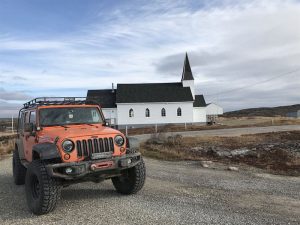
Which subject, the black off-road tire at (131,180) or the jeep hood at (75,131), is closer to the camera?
the jeep hood at (75,131)

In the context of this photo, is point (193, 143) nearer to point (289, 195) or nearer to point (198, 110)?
point (289, 195)

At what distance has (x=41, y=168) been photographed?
859 cm

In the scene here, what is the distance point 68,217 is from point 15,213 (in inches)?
54.0

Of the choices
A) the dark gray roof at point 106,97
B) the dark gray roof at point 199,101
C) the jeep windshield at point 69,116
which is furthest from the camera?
the dark gray roof at point 199,101

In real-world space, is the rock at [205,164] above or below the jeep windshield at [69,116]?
below

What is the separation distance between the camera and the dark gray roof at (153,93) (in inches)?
2468

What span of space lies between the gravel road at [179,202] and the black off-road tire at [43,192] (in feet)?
0.59

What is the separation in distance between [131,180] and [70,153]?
80.4 inches

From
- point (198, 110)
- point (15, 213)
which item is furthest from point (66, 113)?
point (198, 110)

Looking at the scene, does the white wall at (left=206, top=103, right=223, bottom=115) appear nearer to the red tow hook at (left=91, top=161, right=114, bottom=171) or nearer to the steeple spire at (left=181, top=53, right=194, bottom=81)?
the steeple spire at (left=181, top=53, right=194, bottom=81)

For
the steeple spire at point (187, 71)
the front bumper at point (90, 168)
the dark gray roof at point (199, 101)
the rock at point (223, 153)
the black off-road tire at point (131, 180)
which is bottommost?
the rock at point (223, 153)

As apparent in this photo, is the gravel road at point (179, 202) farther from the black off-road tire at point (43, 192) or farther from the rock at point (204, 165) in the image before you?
the rock at point (204, 165)

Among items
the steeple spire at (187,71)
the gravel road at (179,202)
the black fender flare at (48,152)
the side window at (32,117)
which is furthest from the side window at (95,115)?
the steeple spire at (187,71)

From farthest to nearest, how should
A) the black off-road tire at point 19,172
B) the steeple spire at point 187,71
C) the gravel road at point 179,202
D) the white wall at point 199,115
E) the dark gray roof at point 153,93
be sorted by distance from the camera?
1. the steeple spire at point 187,71
2. the white wall at point 199,115
3. the dark gray roof at point 153,93
4. the black off-road tire at point 19,172
5. the gravel road at point 179,202
